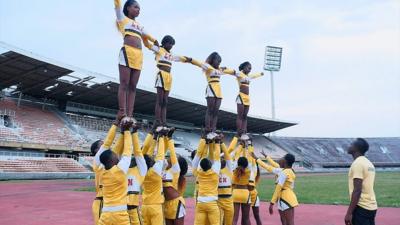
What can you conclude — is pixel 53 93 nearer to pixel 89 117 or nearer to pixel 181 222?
pixel 89 117

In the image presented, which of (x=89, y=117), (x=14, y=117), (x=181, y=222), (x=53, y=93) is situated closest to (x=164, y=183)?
(x=181, y=222)

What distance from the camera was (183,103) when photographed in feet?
138

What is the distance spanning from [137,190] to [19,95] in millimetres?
32415

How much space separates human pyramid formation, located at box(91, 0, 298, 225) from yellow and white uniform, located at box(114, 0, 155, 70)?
0.05ft

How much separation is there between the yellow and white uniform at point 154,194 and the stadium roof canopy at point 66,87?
23.4 metres

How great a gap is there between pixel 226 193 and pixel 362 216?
10.4 feet

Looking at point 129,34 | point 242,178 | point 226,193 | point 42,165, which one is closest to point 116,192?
point 129,34

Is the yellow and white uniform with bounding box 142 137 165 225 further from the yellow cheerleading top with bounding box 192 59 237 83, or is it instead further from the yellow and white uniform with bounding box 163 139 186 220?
the yellow cheerleading top with bounding box 192 59 237 83

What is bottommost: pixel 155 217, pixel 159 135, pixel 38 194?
pixel 38 194

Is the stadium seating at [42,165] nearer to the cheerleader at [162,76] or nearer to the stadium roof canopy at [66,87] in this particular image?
the stadium roof canopy at [66,87]

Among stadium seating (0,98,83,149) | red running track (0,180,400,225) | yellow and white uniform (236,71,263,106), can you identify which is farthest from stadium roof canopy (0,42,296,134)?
yellow and white uniform (236,71,263,106)

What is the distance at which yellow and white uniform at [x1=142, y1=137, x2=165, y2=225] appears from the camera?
646 cm

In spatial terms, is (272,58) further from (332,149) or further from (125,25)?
(125,25)

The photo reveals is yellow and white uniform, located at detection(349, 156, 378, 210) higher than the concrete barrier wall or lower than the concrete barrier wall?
higher
